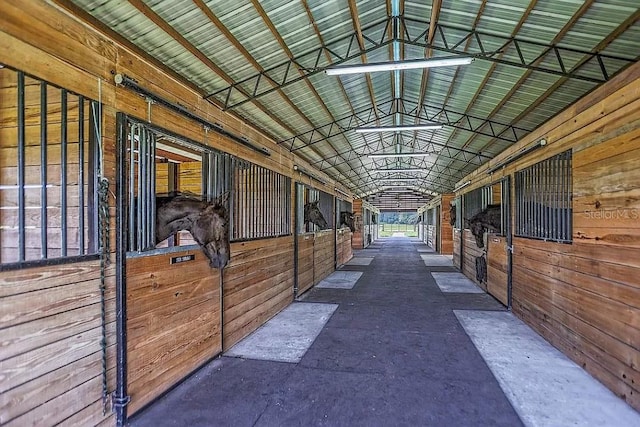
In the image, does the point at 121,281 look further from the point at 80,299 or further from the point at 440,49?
the point at 440,49

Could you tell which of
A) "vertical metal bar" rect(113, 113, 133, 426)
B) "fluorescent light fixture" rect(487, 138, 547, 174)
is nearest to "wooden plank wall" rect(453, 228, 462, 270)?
"fluorescent light fixture" rect(487, 138, 547, 174)

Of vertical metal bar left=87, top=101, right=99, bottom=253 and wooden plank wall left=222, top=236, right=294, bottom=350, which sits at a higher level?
vertical metal bar left=87, top=101, right=99, bottom=253

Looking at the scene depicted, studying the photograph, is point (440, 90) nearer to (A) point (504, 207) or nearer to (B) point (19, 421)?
(A) point (504, 207)

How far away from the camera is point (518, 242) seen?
4844 mm

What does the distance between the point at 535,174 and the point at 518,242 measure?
3.37ft

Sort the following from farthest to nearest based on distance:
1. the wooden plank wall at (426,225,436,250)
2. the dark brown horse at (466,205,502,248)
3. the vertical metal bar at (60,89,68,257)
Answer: the wooden plank wall at (426,225,436,250)
the dark brown horse at (466,205,502,248)
the vertical metal bar at (60,89,68,257)

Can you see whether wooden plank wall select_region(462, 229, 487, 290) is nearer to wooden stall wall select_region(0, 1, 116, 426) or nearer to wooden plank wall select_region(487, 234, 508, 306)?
wooden plank wall select_region(487, 234, 508, 306)

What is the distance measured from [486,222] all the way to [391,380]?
162 inches

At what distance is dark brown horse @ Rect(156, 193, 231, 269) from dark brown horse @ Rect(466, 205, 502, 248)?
4.84 meters

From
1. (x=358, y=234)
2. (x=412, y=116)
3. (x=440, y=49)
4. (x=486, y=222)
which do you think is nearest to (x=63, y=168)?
(x=440, y=49)

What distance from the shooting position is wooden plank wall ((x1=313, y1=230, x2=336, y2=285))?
741 cm

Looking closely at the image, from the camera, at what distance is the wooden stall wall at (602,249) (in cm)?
245

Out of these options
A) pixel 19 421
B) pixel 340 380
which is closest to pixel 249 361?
pixel 340 380

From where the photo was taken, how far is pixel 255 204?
4.33 m
